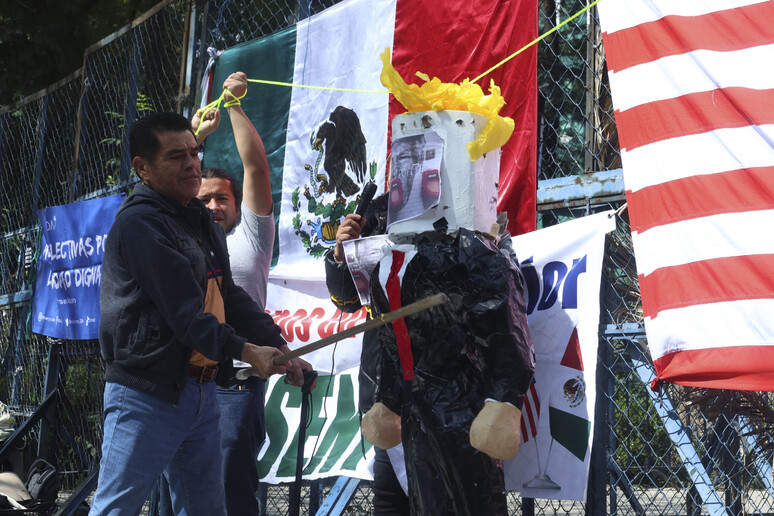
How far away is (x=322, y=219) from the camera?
4.46 meters

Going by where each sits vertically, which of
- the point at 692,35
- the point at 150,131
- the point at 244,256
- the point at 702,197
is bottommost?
the point at 244,256

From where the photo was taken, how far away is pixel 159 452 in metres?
2.65

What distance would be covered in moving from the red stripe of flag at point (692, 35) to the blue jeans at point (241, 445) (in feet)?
6.51

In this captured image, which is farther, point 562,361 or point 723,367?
Result: point 562,361

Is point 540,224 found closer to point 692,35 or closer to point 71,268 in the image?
point 692,35

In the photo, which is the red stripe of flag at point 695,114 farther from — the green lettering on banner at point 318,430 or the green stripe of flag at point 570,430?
the green lettering on banner at point 318,430

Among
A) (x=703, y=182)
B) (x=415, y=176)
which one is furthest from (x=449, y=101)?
(x=703, y=182)

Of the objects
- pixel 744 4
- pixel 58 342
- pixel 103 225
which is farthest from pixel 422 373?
pixel 58 342

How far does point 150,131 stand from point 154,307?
69cm

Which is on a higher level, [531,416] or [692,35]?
[692,35]

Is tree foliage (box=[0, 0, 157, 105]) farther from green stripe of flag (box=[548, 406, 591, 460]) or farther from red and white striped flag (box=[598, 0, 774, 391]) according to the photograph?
green stripe of flag (box=[548, 406, 591, 460])

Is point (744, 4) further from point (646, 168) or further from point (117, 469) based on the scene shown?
point (117, 469)

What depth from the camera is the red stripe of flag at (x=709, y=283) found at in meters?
2.66

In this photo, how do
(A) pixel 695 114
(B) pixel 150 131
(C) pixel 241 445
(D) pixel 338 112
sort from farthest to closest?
(D) pixel 338 112, (C) pixel 241 445, (B) pixel 150 131, (A) pixel 695 114
